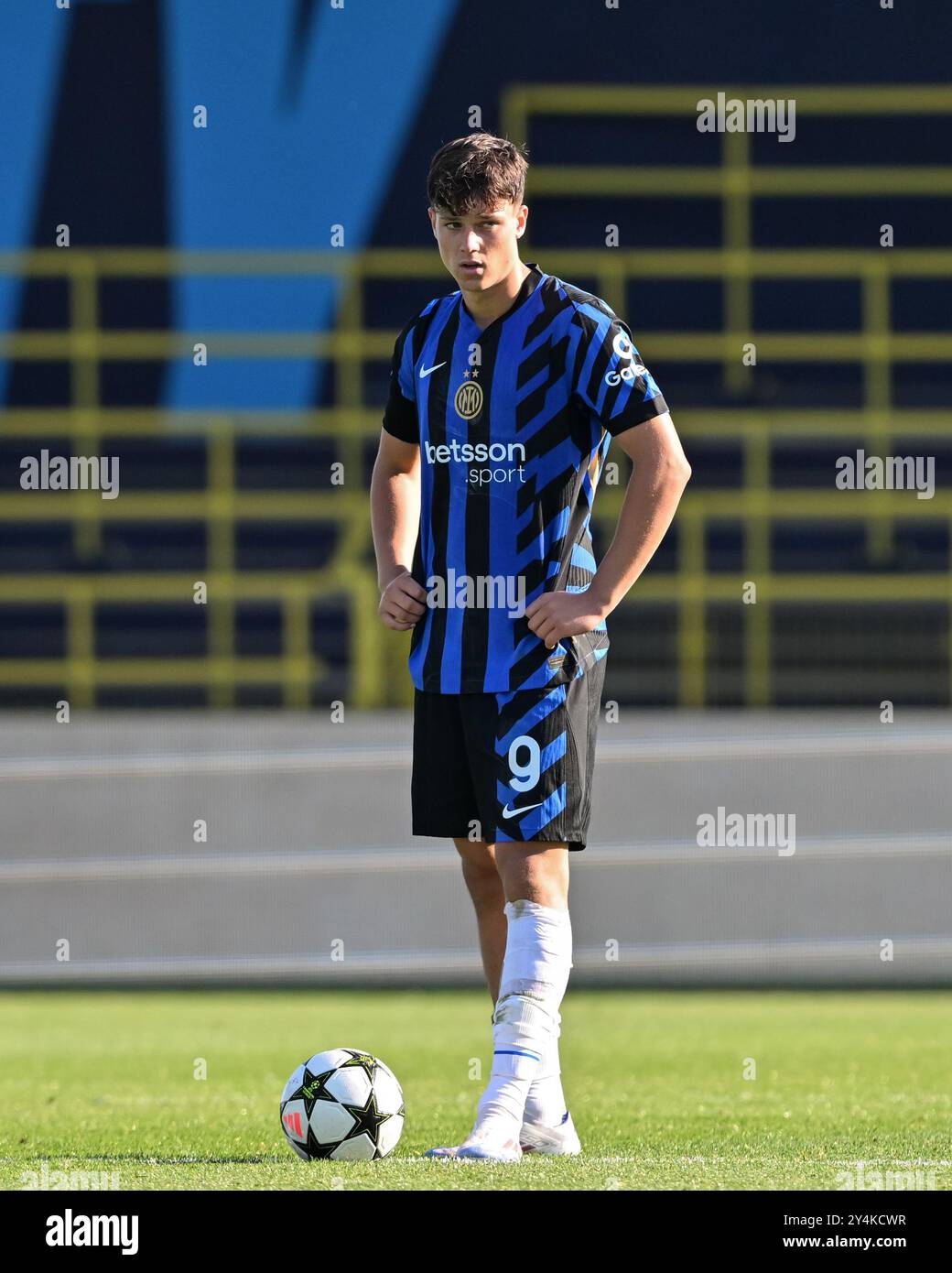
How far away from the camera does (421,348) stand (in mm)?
3043

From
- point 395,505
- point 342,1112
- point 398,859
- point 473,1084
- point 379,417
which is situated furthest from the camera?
point 379,417

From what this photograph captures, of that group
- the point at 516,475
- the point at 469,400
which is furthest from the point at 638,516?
the point at 469,400

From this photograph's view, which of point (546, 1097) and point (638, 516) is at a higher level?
point (638, 516)

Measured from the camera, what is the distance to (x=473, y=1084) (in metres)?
4.31

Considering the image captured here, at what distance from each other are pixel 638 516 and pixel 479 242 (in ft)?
1.53

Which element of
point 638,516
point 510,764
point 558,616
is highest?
point 638,516

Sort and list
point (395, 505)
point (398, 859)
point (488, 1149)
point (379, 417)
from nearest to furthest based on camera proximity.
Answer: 1. point (488, 1149)
2. point (395, 505)
3. point (398, 859)
4. point (379, 417)

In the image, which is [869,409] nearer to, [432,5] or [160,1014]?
[432,5]

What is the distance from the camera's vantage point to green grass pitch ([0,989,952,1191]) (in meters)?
2.70

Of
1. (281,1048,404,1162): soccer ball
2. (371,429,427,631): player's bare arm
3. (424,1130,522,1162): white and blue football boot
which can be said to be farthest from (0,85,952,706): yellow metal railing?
(424,1130,522,1162): white and blue football boot

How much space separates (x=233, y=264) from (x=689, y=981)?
4495mm

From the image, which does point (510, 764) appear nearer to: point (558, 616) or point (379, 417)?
point (558, 616)

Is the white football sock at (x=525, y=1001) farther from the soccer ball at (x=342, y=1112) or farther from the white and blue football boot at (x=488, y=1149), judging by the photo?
the soccer ball at (x=342, y=1112)

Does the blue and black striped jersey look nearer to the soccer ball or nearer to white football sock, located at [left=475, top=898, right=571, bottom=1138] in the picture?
white football sock, located at [left=475, top=898, right=571, bottom=1138]
